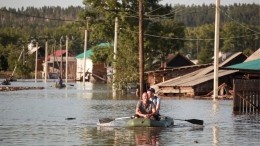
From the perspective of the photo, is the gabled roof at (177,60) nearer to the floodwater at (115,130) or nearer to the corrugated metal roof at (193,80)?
the corrugated metal roof at (193,80)

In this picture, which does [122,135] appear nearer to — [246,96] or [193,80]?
[246,96]

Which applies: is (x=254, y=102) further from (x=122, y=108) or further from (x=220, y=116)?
(x=122, y=108)

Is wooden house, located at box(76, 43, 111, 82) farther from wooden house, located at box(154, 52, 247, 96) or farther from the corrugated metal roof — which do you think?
the corrugated metal roof

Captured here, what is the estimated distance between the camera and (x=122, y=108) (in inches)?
1934

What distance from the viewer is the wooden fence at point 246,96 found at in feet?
138

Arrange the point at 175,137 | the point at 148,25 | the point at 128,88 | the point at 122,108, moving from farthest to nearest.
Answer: the point at 148,25
the point at 128,88
the point at 122,108
the point at 175,137

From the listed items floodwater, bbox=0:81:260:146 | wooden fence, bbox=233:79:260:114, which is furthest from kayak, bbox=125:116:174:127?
wooden fence, bbox=233:79:260:114

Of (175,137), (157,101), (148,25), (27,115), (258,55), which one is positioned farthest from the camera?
(148,25)

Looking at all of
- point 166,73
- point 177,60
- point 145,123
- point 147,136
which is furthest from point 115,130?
point 177,60

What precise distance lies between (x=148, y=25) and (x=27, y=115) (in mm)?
61928

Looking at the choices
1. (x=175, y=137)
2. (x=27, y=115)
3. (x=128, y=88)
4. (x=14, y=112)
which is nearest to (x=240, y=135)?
(x=175, y=137)

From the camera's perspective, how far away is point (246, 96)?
42.8 meters

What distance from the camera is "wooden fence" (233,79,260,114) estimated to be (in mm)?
41938

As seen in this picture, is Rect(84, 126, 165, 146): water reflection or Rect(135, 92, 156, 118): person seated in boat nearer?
Rect(84, 126, 165, 146): water reflection
